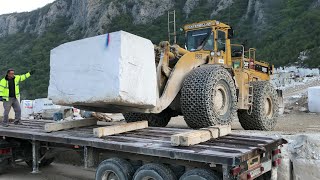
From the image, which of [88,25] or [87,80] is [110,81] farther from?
[88,25]

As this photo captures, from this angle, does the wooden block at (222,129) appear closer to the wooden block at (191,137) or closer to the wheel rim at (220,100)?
the wooden block at (191,137)

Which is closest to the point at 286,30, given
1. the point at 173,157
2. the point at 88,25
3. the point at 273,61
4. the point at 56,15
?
the point at 273,61

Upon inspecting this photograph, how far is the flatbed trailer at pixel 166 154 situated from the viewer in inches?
171

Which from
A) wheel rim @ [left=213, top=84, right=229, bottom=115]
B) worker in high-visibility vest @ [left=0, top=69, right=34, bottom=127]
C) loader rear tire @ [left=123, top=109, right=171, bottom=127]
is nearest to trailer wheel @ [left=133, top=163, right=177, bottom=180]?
wheel rim @ [left=213, top=84, right=229, bottom=115]

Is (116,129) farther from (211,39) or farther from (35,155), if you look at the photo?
(211,39)

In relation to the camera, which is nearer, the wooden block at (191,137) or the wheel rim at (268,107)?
the wooden block at (191,137)

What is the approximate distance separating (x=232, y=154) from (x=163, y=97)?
292 centimetres

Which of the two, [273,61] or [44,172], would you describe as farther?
[273,61]

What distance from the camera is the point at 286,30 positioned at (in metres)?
46.8

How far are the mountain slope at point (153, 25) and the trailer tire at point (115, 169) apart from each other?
80.8 feet

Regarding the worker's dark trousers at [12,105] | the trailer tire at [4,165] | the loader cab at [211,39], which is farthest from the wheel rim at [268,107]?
the trailer tire at [4,165]

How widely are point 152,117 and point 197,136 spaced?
14.1 feet

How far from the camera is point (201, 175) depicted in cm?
438

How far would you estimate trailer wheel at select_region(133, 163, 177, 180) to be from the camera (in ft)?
15.5
